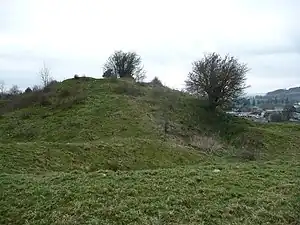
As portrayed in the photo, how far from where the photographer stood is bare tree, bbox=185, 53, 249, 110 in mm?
28562

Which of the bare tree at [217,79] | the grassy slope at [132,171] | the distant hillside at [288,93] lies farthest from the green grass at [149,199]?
the distant hillside at [288,93]

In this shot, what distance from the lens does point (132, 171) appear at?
11.1 m

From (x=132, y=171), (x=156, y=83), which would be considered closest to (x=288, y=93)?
(x=156, y=83)

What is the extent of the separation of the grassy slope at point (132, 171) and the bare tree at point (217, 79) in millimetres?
3511

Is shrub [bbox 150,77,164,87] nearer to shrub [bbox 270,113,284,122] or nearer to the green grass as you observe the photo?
shrub [bbox 270,113,284,122]

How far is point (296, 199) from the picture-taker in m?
8.23

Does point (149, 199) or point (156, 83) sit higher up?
point (156, 83)

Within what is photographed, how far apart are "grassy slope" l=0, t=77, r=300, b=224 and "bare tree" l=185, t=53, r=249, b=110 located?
3511 millimetres

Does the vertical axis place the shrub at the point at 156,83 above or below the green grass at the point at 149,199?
above

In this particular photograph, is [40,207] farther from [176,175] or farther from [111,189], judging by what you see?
[176,175]

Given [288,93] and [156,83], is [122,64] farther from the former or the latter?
[288,93]

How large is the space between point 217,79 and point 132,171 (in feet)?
61.3

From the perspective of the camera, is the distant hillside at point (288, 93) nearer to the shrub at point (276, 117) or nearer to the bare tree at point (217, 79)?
the shrub at point (276, 117)

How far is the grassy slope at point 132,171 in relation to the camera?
7.32 metres
